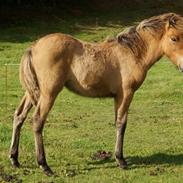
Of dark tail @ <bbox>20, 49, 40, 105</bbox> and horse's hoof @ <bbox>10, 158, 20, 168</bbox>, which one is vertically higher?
dark tail @ <bbox>20, 49, 40, 105</bbox>

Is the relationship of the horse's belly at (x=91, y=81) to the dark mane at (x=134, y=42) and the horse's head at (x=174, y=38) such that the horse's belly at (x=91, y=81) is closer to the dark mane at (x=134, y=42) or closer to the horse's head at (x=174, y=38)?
the dark mane at (x=134, y=42)

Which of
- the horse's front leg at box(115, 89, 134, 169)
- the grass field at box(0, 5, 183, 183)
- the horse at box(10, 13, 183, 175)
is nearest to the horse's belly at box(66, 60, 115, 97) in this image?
the horse at box(10, 13, 183, 175)

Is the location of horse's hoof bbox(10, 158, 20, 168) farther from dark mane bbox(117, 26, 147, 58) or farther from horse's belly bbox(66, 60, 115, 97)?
dark mane bbox(117, 26, 147, 58)

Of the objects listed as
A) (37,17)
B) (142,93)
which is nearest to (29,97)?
(142,93)

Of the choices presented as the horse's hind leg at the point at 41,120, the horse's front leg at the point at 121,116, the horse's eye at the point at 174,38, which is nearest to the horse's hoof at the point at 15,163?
the horse's hind leg at the point at 41,120

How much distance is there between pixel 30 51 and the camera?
27.1 ft

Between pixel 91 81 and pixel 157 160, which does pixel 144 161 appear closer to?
pixel 157 160

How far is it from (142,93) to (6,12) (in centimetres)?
2099

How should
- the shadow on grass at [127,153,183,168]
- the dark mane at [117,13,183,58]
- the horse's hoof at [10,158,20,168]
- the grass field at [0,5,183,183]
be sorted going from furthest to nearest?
the shadow on grass at [127,153,183,168] < the dark mane at [117,13,183,58] < the horse's hoof at [10,158,20,168] < the grass field at [0,5,183,183]

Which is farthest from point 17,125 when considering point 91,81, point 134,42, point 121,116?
point 134,42

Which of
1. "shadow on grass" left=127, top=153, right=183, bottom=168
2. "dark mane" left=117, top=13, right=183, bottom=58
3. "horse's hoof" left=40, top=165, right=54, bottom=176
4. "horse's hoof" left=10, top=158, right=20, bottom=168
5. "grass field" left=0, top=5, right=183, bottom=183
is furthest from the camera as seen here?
"shadow on grass" left=127, top=153, right=183, bottom=168

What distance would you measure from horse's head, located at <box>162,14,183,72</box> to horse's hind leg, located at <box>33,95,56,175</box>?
2.00 metres

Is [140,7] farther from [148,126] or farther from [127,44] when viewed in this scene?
[127,44]

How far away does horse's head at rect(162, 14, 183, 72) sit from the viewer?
336 inches
